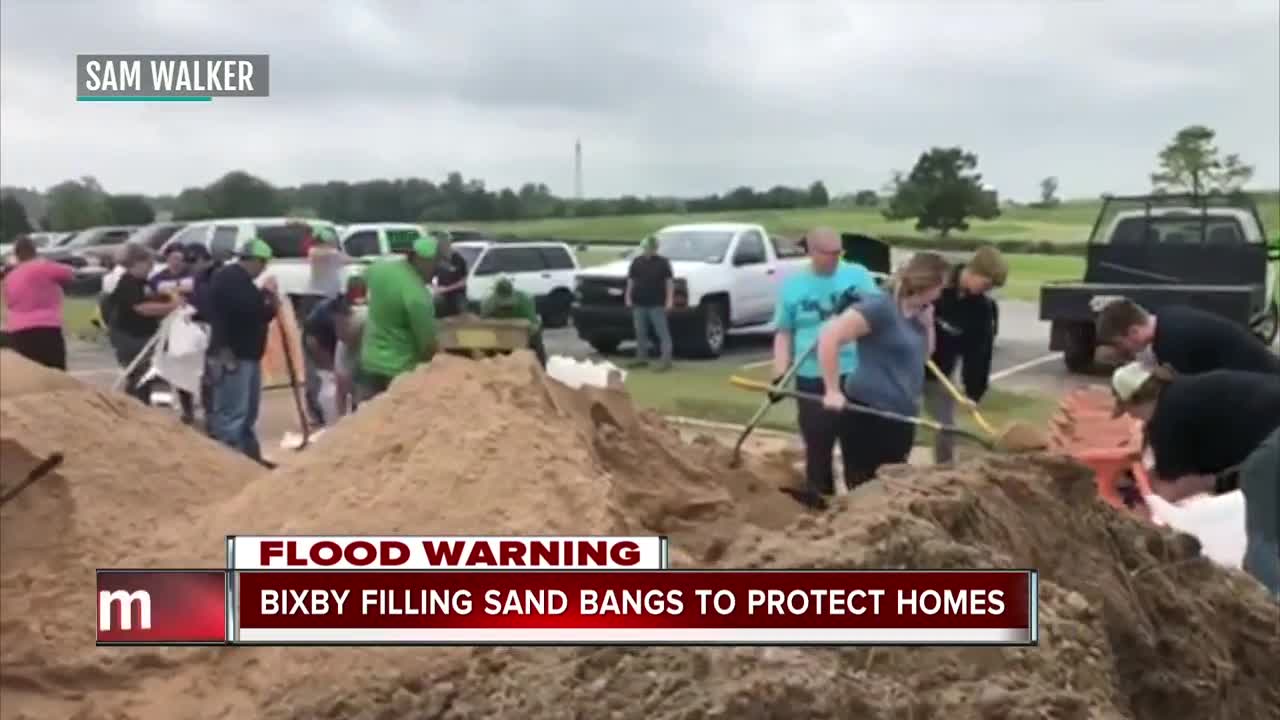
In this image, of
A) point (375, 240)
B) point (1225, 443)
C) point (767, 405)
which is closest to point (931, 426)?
point (767, 405)

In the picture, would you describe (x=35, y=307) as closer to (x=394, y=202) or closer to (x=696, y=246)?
(x=696, y=246)

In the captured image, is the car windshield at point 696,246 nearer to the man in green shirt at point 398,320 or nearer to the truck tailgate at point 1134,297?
the truck tailgate at point 1134,297

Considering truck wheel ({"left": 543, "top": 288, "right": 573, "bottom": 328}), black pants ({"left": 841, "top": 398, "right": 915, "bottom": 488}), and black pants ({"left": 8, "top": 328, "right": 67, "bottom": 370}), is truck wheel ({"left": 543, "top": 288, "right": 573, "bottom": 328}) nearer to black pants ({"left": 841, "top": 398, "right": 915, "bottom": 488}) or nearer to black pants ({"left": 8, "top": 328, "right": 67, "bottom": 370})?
black pants ({"left": 8, "top": 328, "right": 67, "bottom": 370})

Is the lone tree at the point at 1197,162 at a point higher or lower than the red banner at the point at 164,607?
higher

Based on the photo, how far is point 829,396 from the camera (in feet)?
21.1

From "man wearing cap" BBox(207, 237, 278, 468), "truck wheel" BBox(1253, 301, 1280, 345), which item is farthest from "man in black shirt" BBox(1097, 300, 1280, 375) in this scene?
"truck wheel" BBox(1253, 301, 1280, 345)

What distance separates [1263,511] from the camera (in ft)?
15.5

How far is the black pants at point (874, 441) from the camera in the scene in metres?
6.53

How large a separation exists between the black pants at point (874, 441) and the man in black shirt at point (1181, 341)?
37.0 inches

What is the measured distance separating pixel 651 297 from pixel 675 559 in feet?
28.7

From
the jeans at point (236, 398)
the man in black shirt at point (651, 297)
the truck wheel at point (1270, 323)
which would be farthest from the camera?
the truck wheel at point (1270, 323)

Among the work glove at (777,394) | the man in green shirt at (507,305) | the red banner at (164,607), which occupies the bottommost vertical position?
the red banner at (164,607)

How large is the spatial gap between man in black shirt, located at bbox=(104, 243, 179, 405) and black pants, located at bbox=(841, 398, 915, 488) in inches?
217

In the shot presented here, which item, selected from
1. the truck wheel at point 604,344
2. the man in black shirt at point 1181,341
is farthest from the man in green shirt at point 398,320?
the truck wheel at point 604,344
